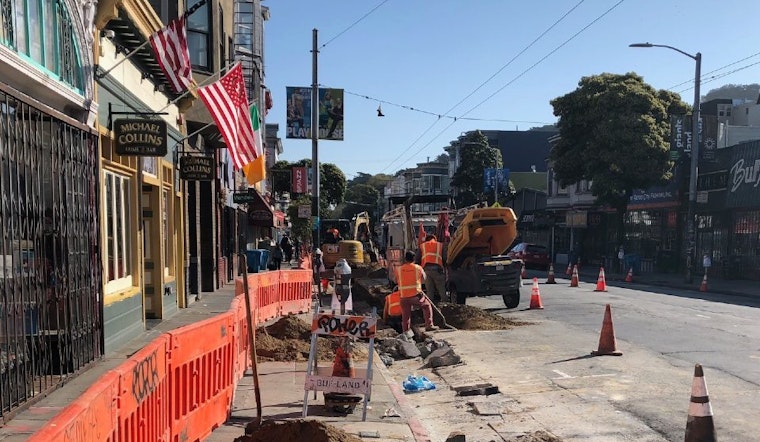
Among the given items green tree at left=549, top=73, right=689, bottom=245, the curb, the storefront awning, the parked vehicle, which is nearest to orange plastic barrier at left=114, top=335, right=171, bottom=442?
the curb

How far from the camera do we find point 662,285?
26.8 metres

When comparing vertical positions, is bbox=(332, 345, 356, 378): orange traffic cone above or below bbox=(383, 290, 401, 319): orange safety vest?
above

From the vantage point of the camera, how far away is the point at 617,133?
33.3 meters

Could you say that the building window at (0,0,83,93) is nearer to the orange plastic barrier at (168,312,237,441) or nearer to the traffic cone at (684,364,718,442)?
the orange plastic barrier at (168,312,237,441)

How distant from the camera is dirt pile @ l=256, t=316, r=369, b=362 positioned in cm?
1018

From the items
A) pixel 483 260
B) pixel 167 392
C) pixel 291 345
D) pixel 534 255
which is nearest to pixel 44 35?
pixel 167 392

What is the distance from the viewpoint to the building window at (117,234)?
10109mm

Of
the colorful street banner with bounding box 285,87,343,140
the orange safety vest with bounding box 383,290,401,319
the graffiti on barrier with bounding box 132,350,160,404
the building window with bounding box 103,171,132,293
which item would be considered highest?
the colorful street banner with bounding box 285,87,343,140

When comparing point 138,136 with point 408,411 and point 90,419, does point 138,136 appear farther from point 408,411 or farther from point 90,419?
point 90,419

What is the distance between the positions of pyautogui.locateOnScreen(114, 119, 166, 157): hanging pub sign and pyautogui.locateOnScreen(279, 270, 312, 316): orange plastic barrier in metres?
6.49

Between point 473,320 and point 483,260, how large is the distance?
8.23 feet

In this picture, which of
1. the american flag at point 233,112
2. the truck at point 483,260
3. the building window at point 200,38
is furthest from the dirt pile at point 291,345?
the building window at point 200,38

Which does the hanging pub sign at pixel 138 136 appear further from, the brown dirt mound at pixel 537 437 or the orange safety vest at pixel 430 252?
the orange safety vest at pixel 430 252

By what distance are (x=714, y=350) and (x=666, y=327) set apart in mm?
2570
